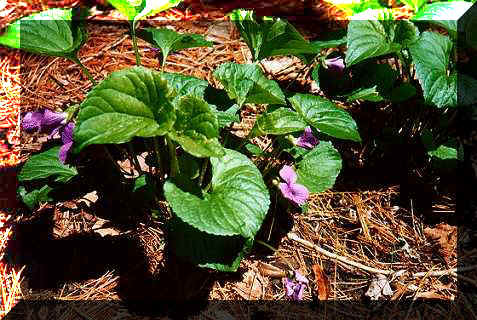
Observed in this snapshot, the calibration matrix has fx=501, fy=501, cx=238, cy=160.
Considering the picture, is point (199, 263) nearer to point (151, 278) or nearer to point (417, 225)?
point (151, 278)

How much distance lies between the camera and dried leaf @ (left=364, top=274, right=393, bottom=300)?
1.70 m

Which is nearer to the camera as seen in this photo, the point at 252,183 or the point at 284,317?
the point at 252,183

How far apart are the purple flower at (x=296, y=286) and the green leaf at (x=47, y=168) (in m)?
0.80

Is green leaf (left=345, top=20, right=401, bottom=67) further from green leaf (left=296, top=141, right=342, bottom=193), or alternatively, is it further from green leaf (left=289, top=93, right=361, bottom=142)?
green leaf (left=296, top=141, right=342, bottom=193)

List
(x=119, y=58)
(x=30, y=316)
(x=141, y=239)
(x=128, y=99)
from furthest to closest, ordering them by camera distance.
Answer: (x=119, y=58) → (x=141, y=239) → (x=30, y=316) → (x=128, y=99)

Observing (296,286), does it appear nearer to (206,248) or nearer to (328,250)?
(328,250)

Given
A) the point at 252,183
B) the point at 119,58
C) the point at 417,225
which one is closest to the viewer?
the point at 252,183

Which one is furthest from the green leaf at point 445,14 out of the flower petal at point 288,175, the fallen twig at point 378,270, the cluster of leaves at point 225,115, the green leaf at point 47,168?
the green leaf at point 47,168

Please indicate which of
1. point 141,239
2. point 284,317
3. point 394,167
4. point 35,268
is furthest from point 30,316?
point 394,167

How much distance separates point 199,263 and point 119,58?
117cm

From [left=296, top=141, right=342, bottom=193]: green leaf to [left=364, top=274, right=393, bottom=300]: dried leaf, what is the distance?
380mm

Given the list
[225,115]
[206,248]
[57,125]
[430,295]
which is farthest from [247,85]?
[430,295]

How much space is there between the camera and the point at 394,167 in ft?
6.75

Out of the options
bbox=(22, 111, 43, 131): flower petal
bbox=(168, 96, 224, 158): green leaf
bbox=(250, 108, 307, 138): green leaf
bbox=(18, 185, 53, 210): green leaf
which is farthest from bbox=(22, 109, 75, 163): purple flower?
bbox=(250, 108, 307, 138): green leaf
